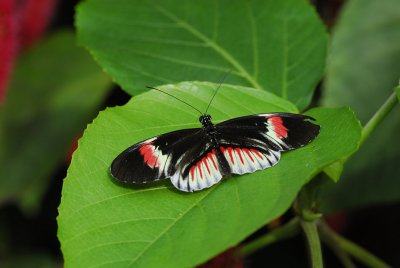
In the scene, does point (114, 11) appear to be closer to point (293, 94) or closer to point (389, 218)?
point (293, 94)

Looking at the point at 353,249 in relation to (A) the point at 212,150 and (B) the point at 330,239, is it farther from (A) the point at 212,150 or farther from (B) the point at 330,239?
(A) the point at 212,150

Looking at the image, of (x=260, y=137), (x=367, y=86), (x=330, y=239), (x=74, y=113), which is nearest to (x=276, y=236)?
(x=330, y=239)

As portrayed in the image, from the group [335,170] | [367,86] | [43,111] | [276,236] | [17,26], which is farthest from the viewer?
[43,111]

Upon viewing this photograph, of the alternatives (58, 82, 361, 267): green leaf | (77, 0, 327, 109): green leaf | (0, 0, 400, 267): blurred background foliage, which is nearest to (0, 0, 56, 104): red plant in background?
(0, 0, 400, 267): blurred background foliage

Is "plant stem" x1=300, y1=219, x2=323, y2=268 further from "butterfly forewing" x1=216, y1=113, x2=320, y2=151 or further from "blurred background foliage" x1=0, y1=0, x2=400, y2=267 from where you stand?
"blurred background foliage" x1=0, y1=0, x2=400, y2=267

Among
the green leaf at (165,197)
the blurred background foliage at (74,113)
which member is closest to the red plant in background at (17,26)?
the blurred background foliage at (74,113)

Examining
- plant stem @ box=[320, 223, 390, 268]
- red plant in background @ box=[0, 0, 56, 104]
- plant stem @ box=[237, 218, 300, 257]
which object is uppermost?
red plant in background @ box=[0, 0, 56, 104]
